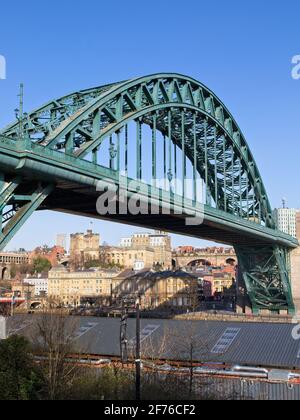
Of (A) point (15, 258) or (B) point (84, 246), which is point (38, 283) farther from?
(A) point (15, 258)

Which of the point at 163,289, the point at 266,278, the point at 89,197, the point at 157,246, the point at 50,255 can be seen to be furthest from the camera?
the point at 50,255

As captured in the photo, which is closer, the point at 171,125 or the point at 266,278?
the point at 171,125

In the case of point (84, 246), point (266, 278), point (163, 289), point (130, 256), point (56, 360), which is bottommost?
point (56, 360)

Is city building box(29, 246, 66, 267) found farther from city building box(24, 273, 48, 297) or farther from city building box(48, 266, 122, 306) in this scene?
city building box(48, 266, 122, 306)

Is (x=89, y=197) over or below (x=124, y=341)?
over

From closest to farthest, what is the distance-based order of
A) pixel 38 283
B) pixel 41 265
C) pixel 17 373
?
pixel 17 373, pixel 38 283, pixel 41 265

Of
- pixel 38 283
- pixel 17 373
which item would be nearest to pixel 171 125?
pixel 17 373

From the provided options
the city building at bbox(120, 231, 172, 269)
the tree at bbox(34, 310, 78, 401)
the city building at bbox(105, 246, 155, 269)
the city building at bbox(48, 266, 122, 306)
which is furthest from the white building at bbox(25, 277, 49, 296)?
the tree at bbox(34, 310, 78, 401)
